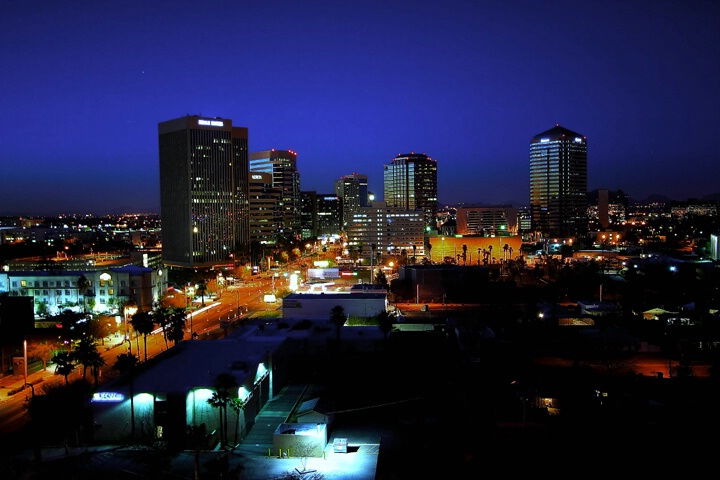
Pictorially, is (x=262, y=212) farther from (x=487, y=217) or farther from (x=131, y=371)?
(x=131, y=371)

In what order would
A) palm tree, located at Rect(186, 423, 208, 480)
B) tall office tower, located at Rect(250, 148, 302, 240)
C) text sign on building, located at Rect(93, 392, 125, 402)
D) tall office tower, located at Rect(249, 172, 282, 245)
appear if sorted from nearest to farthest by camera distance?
palm tree, located at Rect(186, 423, 208, 480) < text sign on building, located at Rect(93, 392, 125, 402) < tall office tower, located at Rect(249, 172, 282, 245) < tall office tower, located at Rect(250, 148, 302, 240)

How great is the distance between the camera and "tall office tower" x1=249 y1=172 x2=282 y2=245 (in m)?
85.0

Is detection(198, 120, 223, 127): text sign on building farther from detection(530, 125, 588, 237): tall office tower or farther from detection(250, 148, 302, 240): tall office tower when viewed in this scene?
detection(530, 125, 588, 237): tall office tower

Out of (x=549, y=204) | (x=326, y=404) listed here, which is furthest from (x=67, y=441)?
(x=549, y=204)

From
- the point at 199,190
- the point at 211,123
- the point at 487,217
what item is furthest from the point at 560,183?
the point at 199,190

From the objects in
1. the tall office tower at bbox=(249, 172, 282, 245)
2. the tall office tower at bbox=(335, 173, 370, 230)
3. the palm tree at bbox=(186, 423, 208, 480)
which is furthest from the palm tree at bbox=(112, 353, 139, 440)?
the tall office tower at bbox=(335, 173, 370, 230)

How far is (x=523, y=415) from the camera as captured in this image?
Result: 17.5 meters

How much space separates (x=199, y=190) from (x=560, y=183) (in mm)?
66766

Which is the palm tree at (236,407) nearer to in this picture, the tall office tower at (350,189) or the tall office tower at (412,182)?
the tall office tower at (412,182)

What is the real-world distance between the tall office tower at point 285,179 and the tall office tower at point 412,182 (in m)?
37.2

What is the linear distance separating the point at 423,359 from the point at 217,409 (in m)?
9.96

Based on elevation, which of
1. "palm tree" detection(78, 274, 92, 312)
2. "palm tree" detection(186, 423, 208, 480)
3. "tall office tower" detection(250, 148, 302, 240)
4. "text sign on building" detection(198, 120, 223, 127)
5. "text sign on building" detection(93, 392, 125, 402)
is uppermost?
"text sign on building" detection(198, 120, 223, 127)

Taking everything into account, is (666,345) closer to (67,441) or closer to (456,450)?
(456,450)

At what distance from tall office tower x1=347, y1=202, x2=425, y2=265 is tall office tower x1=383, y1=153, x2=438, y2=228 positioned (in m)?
63.7
